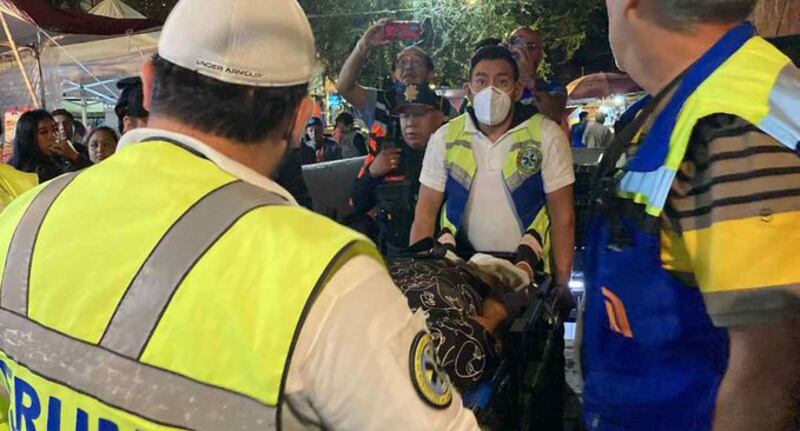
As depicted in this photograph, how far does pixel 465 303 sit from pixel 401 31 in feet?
9.21

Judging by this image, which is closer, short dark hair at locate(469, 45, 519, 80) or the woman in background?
short dark hair at locate(469, 45, 519, 80)

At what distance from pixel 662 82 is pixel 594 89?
49.6ft

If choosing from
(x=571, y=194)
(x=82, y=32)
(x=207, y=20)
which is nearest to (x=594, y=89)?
(x=82, y=32)

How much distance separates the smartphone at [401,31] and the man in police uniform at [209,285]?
3.34 meters

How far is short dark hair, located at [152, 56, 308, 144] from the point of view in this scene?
3.59 feet

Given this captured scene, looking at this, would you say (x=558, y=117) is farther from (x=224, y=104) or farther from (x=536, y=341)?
(x=224, y=104)

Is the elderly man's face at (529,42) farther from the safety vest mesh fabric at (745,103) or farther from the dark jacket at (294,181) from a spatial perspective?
the safety vest mesh fabric at (745,103)

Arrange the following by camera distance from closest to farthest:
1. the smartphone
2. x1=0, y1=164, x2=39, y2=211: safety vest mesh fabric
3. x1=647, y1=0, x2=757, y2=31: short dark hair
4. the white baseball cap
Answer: the white baseball cap < x1=647, y1=0, x2=757, y2=31: short dark hair < x1=0, y1=164, x2=39, y2=211: safety vest mesh fabric < the smartphone

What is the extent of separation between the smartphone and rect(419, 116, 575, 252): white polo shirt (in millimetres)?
1486

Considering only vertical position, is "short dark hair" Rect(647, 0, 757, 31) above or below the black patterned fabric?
above

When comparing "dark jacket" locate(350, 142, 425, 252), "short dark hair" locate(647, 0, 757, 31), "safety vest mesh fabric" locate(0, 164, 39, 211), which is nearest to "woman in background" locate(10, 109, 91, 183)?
"safety vest mesh fabric" locate(0, 164, 39, 211)

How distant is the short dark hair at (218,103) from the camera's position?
109 centimetres

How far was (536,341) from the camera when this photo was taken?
2.55 meters

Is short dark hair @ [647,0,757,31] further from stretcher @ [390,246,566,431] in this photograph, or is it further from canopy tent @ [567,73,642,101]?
canopy tent @ [567,73,642,101]
